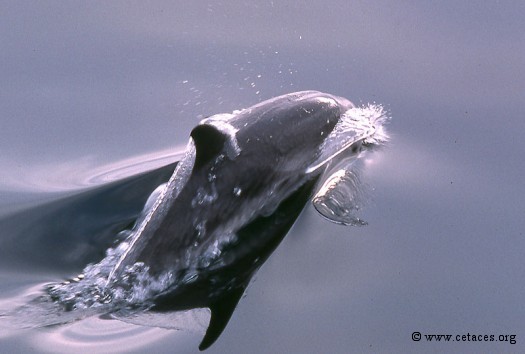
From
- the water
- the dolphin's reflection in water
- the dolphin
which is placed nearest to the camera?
the dolphin's reflection in water

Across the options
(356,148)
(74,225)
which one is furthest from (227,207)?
(356,148)

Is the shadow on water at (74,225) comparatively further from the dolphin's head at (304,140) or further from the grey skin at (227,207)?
the dolphin's head at (304,140)

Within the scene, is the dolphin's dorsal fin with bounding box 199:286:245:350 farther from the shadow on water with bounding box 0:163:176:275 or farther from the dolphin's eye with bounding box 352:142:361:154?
the dolphin's eye with bounding box 352:142:361:154

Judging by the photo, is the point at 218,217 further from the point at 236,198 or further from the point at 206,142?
the point at 206,142

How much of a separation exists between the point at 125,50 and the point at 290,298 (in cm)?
430

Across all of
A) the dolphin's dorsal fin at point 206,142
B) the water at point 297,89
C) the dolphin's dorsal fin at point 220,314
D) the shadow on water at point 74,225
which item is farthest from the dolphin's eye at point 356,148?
the dolphin's dorsal fin at point 220,314

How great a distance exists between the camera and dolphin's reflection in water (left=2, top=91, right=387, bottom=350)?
639 cm

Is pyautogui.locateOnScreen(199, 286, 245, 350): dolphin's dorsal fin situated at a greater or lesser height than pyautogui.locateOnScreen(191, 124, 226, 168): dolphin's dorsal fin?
lesser

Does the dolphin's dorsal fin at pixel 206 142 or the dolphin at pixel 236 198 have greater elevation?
the dolphin's dorsal fin at pixel 206 142

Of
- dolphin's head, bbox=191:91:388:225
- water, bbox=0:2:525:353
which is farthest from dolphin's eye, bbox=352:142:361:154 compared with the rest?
water, bbox=0:2:525:353

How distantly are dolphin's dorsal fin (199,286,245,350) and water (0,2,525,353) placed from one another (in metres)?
0.06

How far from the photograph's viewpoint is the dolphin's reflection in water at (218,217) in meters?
6.39

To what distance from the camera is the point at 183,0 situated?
34.6 feet

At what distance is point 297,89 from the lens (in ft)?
30.4
